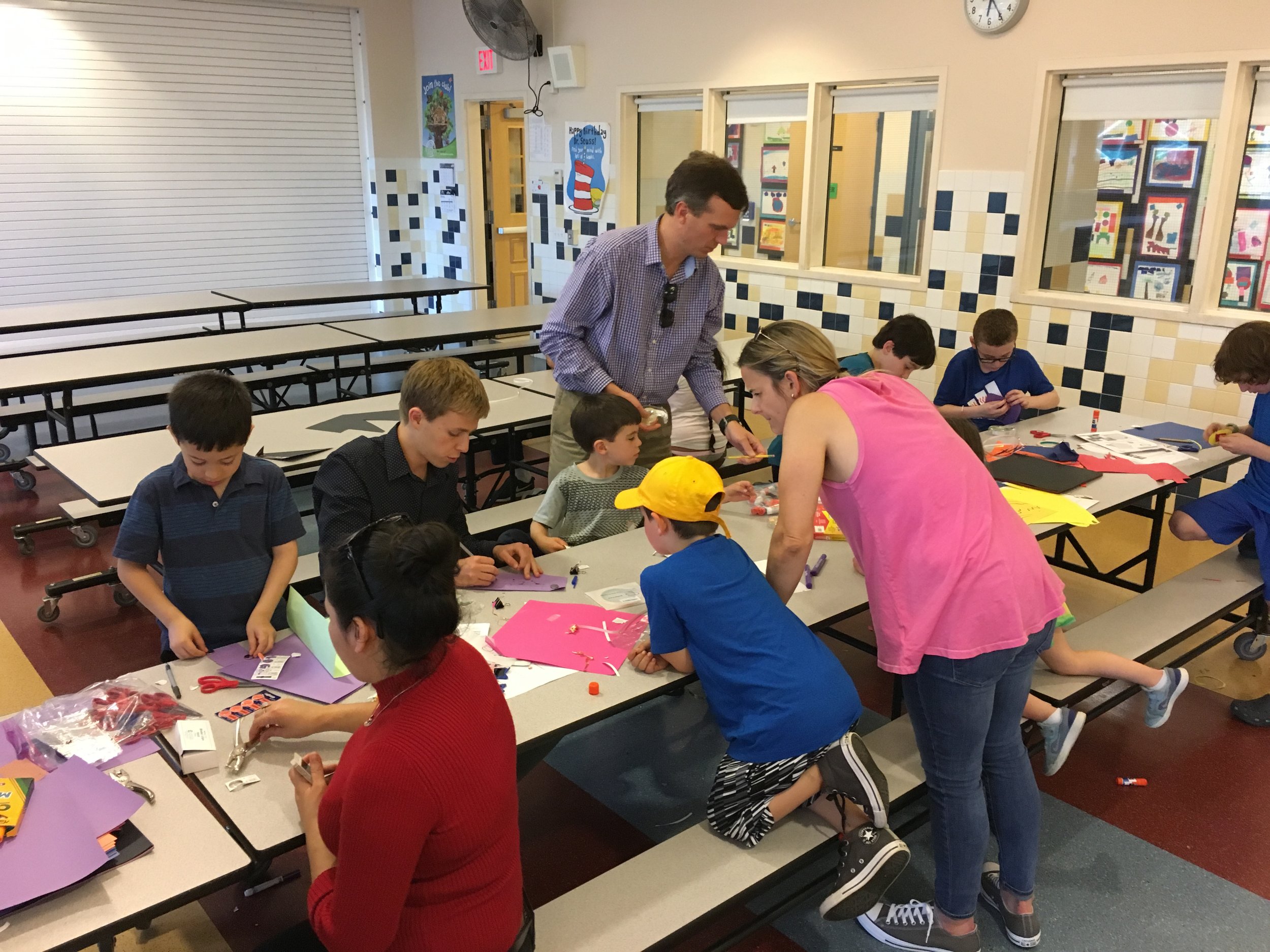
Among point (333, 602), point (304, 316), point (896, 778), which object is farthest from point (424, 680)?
point (304, 316)

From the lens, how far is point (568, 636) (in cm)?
216

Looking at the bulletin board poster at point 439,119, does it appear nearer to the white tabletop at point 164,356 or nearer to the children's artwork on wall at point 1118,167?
the white tabletop at point 164,356

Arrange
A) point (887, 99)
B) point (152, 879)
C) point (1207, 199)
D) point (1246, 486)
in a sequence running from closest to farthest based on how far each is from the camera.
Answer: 1. point (152, 879)
2. point (1246, 486)
3. point (1207, 199)
4. point (887, 99)

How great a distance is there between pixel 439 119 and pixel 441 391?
24.2ft

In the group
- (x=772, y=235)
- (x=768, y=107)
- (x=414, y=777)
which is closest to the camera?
(x=414, y=777)

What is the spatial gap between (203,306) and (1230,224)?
622 centimetres

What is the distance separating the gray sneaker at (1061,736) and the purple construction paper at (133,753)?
6.54 ft

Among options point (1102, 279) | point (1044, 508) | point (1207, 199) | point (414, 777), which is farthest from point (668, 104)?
point (414, 777)

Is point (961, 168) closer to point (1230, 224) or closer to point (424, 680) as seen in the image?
point (1230, 224)

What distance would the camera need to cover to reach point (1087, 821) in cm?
265

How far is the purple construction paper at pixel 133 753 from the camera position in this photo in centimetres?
166

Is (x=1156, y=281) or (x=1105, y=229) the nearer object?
(x=1156, y=281)

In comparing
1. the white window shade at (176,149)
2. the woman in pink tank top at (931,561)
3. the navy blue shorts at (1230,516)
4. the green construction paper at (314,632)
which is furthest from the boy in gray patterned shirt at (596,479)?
the white window shade at (176,149)

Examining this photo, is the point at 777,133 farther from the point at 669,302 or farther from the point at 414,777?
the point at 414,777
